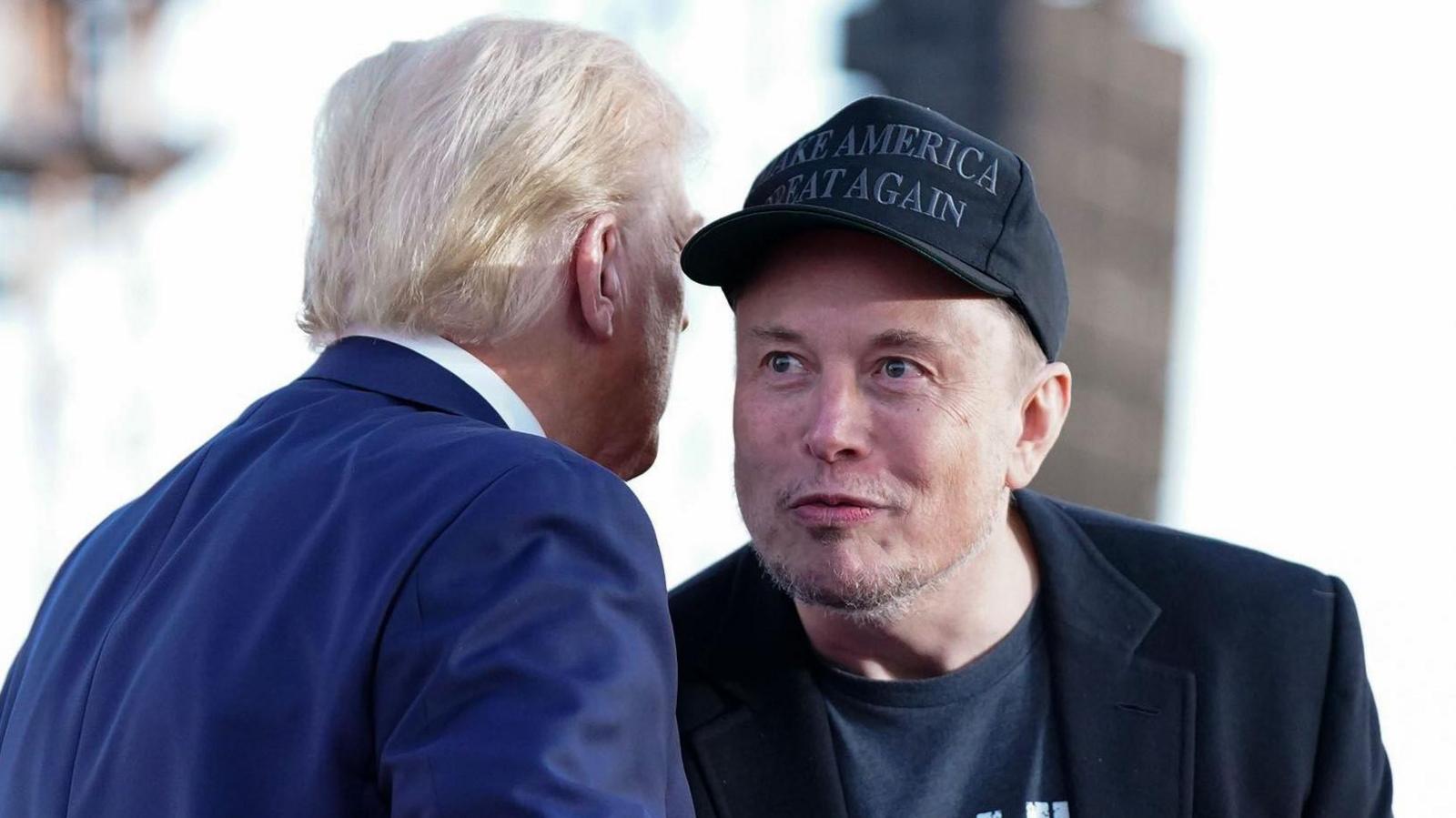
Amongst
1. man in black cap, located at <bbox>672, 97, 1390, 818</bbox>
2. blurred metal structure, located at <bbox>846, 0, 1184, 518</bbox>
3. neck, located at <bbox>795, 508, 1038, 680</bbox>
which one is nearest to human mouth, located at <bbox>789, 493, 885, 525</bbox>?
man in black cap, located at <bbox>672, 97, 1390, 818</bbox>

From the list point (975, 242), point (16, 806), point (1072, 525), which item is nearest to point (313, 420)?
point (16, 806)

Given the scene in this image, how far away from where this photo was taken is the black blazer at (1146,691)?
2.61 m

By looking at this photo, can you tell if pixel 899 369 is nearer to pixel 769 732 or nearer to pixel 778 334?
pixel 778 334

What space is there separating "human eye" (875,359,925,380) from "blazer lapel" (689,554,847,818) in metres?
0.38

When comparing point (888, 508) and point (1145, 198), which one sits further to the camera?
point (1145, 198)

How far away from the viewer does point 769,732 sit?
2.64 meters

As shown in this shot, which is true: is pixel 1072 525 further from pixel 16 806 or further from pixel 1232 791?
pixel 16 806

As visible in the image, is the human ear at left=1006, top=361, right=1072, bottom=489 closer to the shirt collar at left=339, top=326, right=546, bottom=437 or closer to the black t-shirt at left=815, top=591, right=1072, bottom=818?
the black t-shirt at left=815, top=591, right=1072, bottom=818

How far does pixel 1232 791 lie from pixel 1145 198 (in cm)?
747

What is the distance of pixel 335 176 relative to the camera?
2.37 metres

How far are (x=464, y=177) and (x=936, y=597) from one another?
0.85 meters

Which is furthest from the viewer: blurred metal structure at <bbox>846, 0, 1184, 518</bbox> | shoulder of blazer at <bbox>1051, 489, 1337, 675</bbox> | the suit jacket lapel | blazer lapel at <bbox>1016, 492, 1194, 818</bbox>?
blurred metal structure at <bbox>846, 0, 1184, 518</bbox>

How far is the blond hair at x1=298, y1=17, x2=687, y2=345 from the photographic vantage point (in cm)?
227

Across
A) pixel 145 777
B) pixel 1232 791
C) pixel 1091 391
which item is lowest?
pixel 1091 391
